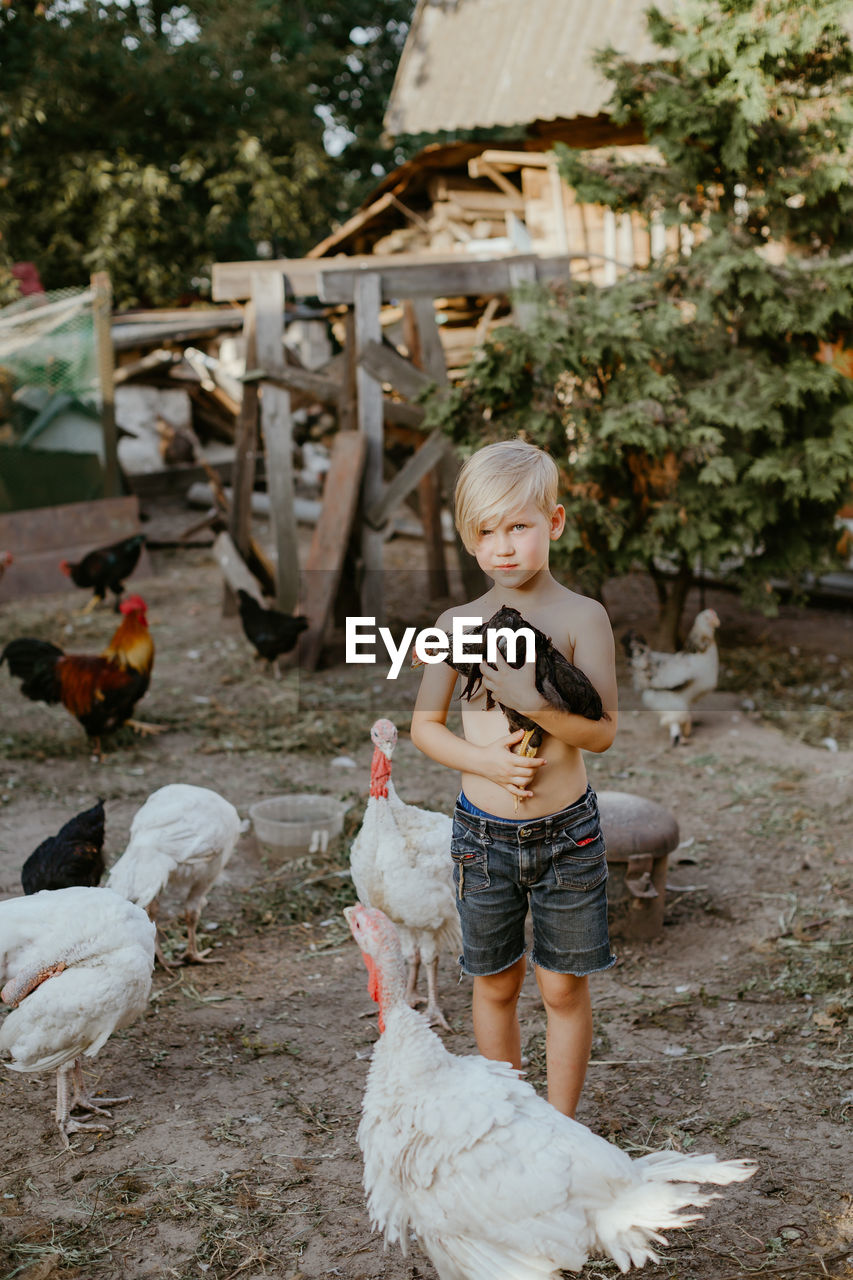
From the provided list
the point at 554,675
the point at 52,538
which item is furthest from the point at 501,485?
the point at 52,538

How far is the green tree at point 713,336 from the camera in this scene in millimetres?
6254

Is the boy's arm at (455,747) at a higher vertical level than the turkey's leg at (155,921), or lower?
higher

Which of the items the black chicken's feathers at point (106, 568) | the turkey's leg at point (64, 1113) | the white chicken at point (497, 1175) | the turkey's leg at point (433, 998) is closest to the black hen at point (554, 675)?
the white chicken at point (497, 1175)

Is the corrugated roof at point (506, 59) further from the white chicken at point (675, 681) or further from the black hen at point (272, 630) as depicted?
the white chicken at point (675, 681)

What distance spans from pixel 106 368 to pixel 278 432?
4.02 metres

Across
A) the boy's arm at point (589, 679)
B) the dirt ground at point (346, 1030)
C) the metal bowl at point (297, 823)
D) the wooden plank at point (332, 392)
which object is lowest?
the dirt ground at point (346, 1030)

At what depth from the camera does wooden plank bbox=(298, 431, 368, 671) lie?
305 inches

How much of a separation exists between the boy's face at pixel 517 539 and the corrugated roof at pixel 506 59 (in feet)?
29.1

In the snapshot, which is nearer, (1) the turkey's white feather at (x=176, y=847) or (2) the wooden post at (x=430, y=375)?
(1) the turkey's white feather at (x=176, y=847)

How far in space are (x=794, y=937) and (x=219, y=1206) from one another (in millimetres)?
2424

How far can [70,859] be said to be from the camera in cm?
365

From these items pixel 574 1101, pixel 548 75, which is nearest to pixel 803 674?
pixel 574 1101

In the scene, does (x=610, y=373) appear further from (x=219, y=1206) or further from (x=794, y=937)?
(x=219, y=1206)

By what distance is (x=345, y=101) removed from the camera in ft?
69.7
